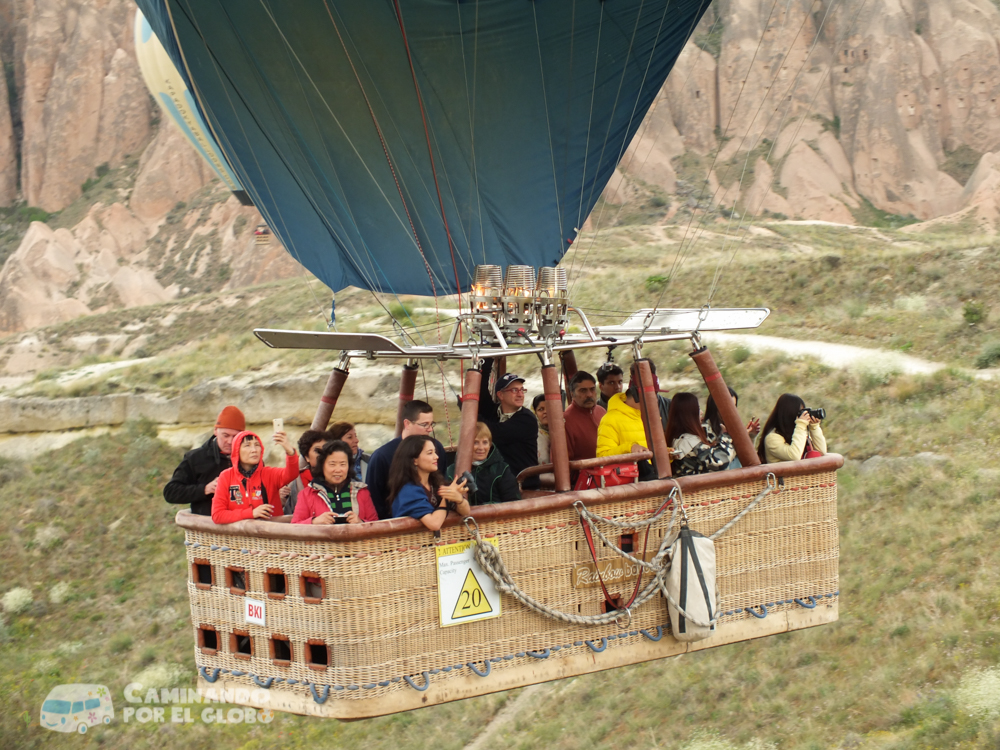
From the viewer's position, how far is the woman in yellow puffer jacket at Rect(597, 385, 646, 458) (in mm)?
5242

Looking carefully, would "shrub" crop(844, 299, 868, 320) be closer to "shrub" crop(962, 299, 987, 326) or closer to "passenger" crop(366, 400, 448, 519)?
"shrub" crop(962, 299, 987, 326)

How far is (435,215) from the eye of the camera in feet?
24.7

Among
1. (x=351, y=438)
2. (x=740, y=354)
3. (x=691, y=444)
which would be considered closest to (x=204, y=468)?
(x=351, y=438)

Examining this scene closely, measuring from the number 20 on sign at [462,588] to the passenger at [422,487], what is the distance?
191 mm

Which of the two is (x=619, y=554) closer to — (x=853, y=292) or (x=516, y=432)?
(x=516, y=432)

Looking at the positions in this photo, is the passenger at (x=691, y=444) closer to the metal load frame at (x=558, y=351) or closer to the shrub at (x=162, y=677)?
the metal load frame at (x=558, y=351)

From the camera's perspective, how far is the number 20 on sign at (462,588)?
4.37 m

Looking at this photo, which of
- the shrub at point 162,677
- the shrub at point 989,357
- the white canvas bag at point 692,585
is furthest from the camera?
the shrub at point 989,357

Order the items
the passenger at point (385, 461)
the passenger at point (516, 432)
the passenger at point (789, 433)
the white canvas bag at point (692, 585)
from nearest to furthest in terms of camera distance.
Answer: the passenger at point (385, 461), the white canvas bag at point (692, 585), the passenger at point (789, 433), the passenger at point (516, 432)

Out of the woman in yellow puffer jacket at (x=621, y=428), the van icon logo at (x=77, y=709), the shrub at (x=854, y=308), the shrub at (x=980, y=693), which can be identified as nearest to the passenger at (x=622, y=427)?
the woman in yellow puffer jacket at (x=621, y=428)

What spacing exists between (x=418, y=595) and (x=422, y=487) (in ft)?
1.58

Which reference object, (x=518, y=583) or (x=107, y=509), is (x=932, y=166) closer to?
(x=107, y=509)

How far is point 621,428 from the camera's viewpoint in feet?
17.2

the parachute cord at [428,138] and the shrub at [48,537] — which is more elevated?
the parachute cord at [428,138]
